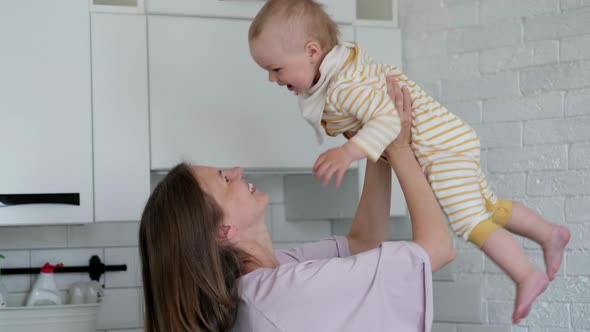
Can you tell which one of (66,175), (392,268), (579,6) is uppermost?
(579,6)

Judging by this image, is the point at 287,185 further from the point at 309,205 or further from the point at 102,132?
the point at 102,132

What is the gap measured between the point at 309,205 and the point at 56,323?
3.11 feet

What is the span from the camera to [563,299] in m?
2.72

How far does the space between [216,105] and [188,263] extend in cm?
103

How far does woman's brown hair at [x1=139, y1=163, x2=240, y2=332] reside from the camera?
1.82 meters

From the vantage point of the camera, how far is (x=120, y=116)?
2701 mm

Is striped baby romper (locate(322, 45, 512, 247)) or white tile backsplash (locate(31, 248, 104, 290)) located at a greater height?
striped baby romper (locate(322, 45, 512, 247))

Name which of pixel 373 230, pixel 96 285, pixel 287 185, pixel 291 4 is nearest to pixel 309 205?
pixel 287 185

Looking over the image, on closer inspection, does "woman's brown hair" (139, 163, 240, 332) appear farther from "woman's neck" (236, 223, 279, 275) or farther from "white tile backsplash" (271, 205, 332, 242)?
"white tile backsplash" (271, 205, 332, 242)

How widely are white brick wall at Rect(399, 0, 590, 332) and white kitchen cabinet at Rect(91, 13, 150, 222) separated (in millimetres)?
945

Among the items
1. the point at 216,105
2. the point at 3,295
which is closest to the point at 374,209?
the point at 216,105

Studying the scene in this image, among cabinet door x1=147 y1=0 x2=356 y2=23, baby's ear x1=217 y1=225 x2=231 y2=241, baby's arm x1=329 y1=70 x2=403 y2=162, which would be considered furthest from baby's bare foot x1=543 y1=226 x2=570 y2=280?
cabinet door x1=147 y1=0 x2=356 y2=23

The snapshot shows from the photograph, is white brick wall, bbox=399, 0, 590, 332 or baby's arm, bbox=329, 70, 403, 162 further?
white brick wall, bbox=399, 0, 590, 332

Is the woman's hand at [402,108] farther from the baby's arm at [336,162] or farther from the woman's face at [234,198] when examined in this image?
the woman's face at [234,198]
